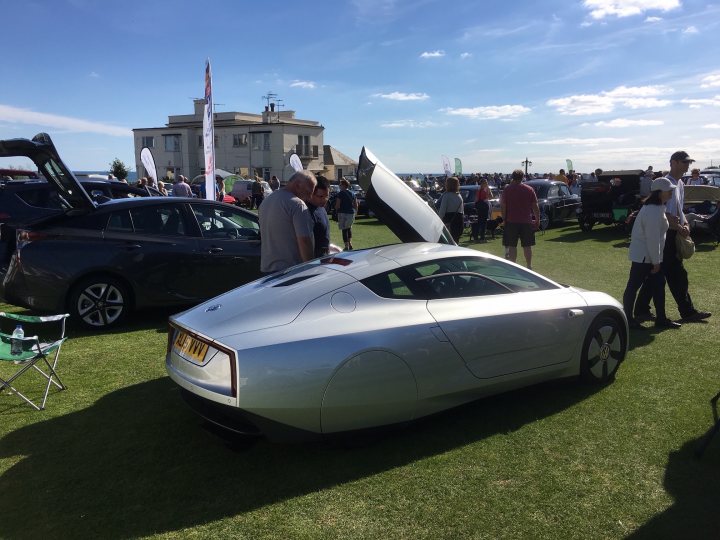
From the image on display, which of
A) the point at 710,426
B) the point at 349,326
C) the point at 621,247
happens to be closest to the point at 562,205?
the point at 621,247

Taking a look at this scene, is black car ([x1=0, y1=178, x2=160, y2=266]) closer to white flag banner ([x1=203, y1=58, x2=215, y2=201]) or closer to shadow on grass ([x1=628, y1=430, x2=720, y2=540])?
white flag banner ([x1=203, y1=58, x2=215, y2=201])

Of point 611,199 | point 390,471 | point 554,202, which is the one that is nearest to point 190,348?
point 390,471

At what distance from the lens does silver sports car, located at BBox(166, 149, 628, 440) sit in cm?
304

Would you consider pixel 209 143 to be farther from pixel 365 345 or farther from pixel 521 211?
pixel 365 345

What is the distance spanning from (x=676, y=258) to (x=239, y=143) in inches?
2436

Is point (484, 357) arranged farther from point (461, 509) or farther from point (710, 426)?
point (710, 426)

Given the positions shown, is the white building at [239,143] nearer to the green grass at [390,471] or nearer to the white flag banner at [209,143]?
the white flag banner at [209,143]

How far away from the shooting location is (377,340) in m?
3.23

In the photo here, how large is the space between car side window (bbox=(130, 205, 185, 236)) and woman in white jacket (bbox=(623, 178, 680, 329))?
5.59 metres

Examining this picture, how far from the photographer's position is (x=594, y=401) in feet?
13.8

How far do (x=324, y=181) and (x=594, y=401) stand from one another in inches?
142

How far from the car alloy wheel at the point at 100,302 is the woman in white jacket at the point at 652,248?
6.14m

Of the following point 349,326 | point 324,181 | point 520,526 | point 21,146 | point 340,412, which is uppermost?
point 21,146

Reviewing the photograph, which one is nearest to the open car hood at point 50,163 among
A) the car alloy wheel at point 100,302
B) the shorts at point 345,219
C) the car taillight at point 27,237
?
the car taillight at point 27,237
